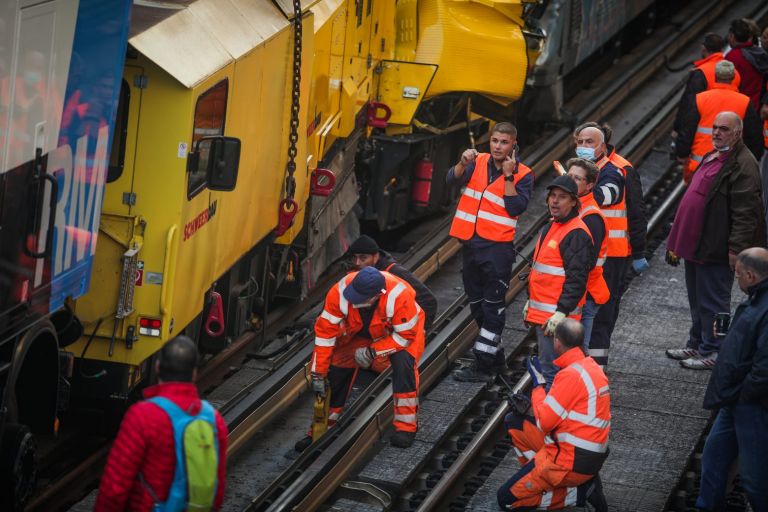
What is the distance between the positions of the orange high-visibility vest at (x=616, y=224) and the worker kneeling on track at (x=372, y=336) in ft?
4.82

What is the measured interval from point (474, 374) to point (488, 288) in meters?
0.66

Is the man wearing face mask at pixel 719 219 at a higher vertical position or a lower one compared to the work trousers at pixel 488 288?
higher

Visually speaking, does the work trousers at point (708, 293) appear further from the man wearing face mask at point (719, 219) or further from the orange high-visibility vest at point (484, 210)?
the orange high-visibility vest at point (484, 210)

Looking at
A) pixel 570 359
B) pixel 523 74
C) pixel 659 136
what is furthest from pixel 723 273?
pixel 659 136

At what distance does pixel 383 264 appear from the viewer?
8.73 m

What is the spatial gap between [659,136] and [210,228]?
819 centimetres

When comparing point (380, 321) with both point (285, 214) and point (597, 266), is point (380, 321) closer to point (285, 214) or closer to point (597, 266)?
point (597, 266)

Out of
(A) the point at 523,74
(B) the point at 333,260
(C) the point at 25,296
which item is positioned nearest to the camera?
(C) the point at 25,296

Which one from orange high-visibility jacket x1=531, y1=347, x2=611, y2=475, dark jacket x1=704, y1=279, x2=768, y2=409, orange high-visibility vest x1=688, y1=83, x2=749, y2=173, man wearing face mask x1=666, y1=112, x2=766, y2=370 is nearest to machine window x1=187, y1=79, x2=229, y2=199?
orange high-visibility jacket x1=531, y1=347, x2=611, y2=475

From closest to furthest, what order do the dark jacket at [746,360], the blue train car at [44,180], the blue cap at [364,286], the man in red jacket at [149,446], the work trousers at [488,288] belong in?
1. the man in red jacket at [149,446]
2. the blue train car at [44,180]
3. the dark jacket at [746,360]
4. the blue cap at [364,286]
5. the work trousers at [488,288]

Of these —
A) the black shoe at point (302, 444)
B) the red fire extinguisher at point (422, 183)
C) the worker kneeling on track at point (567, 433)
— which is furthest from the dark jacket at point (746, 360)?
the red fire extinguisher at point (422, 183)

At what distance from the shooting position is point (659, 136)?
50.7ft

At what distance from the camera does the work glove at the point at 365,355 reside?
27.6 ft

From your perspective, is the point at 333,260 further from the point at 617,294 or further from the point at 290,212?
the point at 617,294
